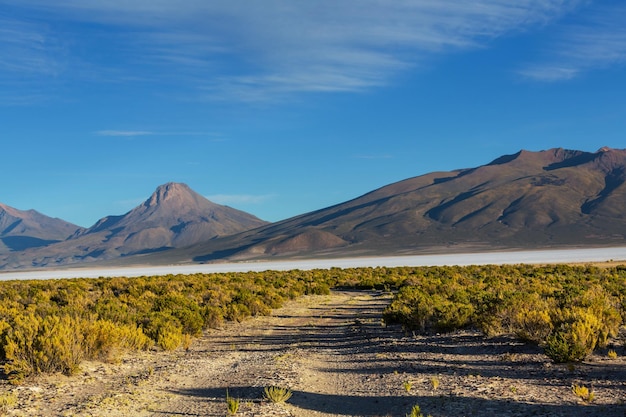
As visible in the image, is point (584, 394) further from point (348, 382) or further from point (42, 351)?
point (42, 351)

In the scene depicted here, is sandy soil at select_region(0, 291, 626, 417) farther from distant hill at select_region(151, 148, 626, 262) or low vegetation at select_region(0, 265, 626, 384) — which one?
distant hill at select_region(151, 148, 626, 262)

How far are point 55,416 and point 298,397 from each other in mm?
3444

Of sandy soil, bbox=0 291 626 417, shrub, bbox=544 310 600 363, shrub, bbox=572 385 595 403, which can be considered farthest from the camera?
shrub, bbox=544 310 600 363

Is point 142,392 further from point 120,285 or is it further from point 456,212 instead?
point 456,212

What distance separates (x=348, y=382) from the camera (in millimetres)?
10039

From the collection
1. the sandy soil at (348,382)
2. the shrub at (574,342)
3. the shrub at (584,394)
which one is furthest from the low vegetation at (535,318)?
the shrub at (584,394)

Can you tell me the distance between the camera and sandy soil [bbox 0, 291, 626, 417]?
8.30m

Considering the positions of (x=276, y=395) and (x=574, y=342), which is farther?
(x=574, y=342)

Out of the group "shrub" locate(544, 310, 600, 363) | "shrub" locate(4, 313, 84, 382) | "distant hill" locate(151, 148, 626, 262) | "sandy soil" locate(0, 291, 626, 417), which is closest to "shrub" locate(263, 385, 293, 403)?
"sandy soil" locate(0, 291, 626, 417)

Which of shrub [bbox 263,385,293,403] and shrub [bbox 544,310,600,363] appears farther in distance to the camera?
shrub [bbox 544,310,600,363]

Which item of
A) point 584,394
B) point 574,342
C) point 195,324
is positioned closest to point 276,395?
point 584,394

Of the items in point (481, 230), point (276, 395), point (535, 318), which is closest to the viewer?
point (276, 395)

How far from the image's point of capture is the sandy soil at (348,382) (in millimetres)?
8297

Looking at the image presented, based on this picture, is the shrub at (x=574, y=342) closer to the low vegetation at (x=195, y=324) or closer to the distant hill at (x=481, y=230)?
the low vegetation at (x=195, y=324)
